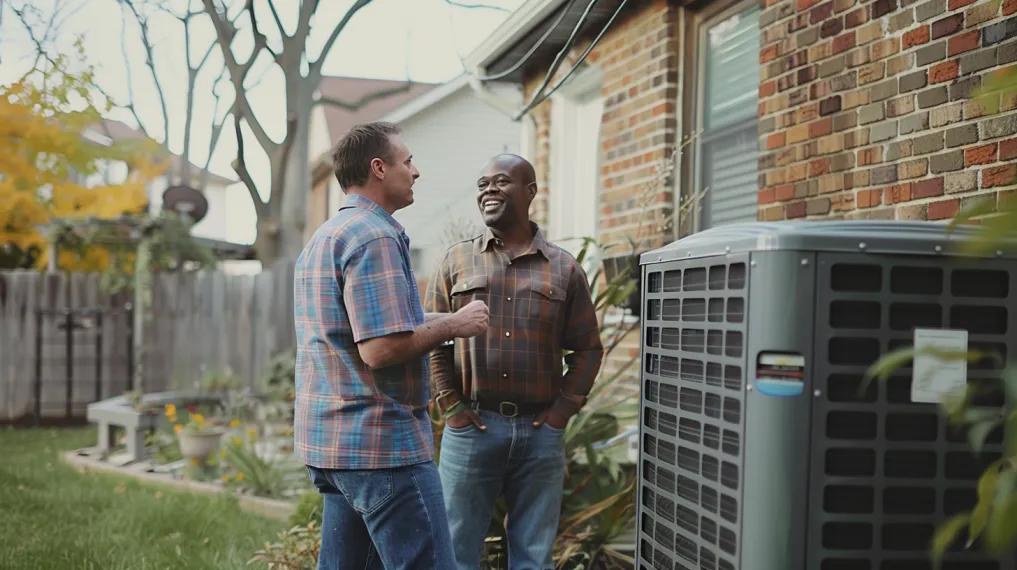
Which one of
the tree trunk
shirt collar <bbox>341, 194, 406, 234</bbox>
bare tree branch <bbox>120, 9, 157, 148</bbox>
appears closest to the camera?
shirt collar <bbox>341, 194, 406, 234</bbox>

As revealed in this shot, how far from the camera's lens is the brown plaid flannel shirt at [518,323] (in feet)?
11.2

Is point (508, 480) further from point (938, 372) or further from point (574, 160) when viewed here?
point (574, 160)

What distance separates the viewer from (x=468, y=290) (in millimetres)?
3471

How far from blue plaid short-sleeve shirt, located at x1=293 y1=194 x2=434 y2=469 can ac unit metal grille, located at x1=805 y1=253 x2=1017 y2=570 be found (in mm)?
1064

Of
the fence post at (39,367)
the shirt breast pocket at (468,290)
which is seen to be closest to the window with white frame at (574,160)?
the shirt breast pocket at (468,290)

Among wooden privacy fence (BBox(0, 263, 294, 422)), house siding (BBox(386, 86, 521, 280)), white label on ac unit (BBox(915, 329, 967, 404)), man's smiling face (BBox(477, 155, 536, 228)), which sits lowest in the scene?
wooden privacy fence (BBox(0, 263, 294, 422))

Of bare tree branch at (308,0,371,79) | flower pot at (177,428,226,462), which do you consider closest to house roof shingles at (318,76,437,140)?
bare tree branch at (308,0,371,79)

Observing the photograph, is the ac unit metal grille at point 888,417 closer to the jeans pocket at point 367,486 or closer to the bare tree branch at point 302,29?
the jeans pocket at point 367,486

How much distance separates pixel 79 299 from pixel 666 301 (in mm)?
9697

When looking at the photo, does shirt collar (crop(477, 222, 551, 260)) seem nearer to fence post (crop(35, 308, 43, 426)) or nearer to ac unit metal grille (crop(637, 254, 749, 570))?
ac unit metal grille (crop(637, 254, 749, 570))

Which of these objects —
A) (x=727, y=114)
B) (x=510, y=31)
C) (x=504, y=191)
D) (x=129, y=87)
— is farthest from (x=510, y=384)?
(x=129, y=87)

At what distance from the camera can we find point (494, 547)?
4.09m

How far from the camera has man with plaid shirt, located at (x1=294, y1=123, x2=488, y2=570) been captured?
2.60 m

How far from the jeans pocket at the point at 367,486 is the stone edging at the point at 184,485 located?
3.26 metres
